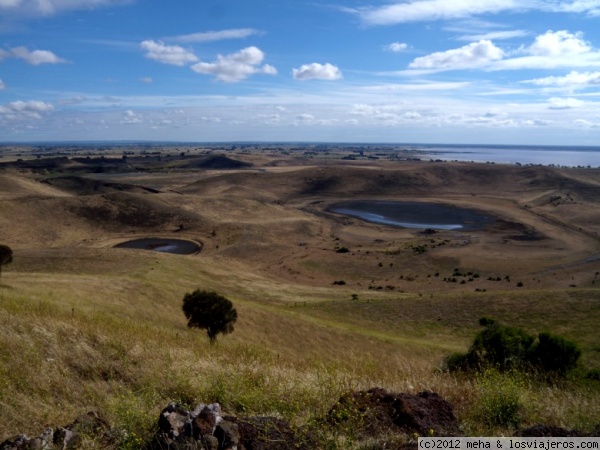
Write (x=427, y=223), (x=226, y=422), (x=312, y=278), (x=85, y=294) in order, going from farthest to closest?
(x=427, y=223) < (x=312, y=278) < (x=85, y=294) < (x=226, y=422)

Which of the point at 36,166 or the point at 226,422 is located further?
the point at 36,166

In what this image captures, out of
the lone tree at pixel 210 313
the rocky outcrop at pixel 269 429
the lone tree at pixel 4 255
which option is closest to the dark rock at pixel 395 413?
the rocky outcrop at pixel 269 429

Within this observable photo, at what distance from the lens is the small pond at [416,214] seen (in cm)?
7931

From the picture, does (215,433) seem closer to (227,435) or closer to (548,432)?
(227,435)

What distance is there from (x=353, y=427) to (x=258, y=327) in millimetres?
19068

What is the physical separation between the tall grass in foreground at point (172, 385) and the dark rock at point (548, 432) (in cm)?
47

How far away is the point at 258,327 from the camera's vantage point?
2398cm

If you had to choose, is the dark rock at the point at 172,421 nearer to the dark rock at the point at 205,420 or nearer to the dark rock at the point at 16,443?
the dark rock at the point at 205,420

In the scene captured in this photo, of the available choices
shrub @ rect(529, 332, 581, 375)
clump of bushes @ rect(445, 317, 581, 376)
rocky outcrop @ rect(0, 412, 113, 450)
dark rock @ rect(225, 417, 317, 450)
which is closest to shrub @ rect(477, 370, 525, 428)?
dark rock @ rect(225, 417, 317, 450)

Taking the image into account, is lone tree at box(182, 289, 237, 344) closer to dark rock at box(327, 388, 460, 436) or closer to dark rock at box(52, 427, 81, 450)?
dark rock at box(327, 388, 460, 436)

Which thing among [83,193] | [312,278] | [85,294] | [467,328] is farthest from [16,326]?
[83,193]

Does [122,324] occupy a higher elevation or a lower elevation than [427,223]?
higher

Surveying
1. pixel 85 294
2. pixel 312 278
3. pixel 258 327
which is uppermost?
pixel 85 294

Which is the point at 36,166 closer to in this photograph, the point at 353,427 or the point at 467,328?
the point at 467,328
